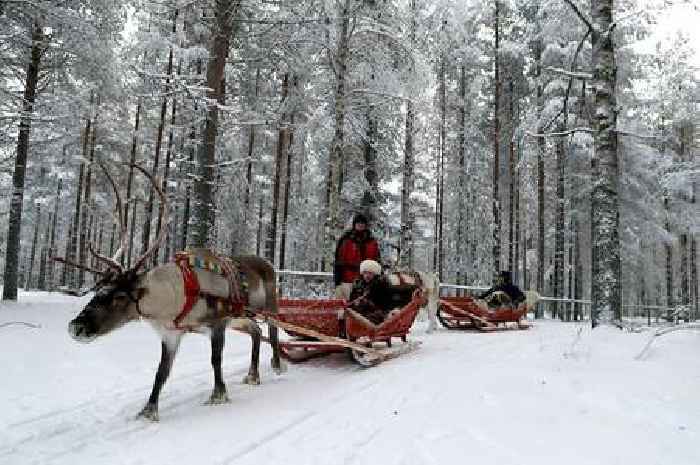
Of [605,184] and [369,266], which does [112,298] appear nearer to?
[369,266]

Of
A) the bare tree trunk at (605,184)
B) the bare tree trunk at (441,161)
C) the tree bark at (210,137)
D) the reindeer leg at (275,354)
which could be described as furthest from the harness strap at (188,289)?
the bare tree trunk at (441,161)

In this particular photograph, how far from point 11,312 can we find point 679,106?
3273 cm

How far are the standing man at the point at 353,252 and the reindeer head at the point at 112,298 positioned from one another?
497cm

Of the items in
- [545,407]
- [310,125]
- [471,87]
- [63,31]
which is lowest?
[545,407]

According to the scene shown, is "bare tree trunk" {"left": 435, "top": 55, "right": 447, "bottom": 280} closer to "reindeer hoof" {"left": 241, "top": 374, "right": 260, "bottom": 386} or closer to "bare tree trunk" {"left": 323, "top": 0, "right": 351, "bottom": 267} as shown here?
"bare tree trunk" {"left": 323, "top": 0, "right": 351, "bottom": 267}

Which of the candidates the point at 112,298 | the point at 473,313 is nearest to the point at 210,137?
the point at 473,313

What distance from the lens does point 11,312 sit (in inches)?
418

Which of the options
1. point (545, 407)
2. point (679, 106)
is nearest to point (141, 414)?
point (545, 407)

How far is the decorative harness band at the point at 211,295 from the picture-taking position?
4.80 m

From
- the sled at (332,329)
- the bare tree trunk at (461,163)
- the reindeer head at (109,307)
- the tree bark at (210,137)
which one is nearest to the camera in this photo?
the reindeer head at (109,307)

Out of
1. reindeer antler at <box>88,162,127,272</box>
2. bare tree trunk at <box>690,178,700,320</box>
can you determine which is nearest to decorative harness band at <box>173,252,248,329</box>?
reindeer antler at <box>88,162,127,272</box>

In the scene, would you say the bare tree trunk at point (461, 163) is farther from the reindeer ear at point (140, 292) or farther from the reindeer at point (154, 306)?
the reindeer ear at point (140, 292)

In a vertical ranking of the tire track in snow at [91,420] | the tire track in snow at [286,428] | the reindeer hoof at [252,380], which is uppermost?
the tire track in snow at [286,428]

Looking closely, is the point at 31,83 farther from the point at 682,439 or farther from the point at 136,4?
the point at 682,439
